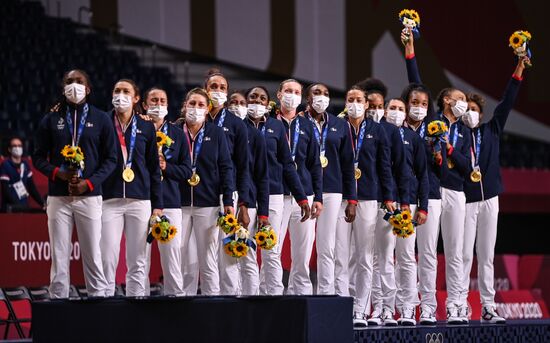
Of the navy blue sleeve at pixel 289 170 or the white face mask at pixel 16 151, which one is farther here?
the white face mask at pixel 16 151

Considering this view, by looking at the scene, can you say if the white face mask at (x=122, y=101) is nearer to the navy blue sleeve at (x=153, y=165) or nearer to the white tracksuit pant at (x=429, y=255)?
the navy blue sleeve at (x=153, y=165)

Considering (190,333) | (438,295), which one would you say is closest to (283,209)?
(190,333)

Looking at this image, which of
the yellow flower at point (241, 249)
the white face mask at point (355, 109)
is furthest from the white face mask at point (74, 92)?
the white face mask at point (355, 109)

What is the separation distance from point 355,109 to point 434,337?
6.78 ft

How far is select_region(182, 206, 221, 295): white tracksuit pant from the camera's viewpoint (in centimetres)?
923

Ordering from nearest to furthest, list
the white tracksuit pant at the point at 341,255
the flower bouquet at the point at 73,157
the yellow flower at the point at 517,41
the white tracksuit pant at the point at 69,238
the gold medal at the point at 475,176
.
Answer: the flower bouquet at the point at 73,157 < the white tracksuit pant at the point at 69,238 < the white tracksuit pant at the point at 341,255 < the gold medal at the point at 475,176 < the yellow flower at the point at 517,41

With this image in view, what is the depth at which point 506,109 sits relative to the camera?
1089 cm

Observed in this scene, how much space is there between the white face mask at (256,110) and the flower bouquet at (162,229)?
1527 millimetres

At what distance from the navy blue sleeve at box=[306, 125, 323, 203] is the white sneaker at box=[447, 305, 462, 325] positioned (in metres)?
1.67

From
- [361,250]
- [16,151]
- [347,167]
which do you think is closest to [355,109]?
[347,167]

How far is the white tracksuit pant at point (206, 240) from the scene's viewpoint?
9234 mm

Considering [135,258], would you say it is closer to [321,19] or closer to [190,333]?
[190,333]

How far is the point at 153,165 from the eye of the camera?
8961 millimetres

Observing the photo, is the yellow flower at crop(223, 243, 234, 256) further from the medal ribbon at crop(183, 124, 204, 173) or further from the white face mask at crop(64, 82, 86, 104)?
the white face mask at crop(64, 82, 86, 104)
